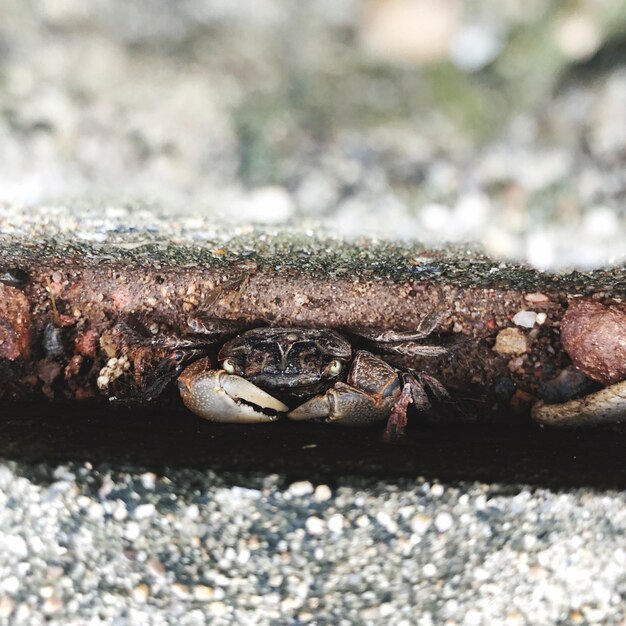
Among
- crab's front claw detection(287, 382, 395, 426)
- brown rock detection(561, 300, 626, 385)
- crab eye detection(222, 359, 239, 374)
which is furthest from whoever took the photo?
crab eye detection(222, 359, 239, 374)

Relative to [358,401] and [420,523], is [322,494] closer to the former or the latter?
[420,523]

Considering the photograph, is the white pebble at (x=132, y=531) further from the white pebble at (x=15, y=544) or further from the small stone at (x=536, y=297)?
the small stone at (x=536, y=297)

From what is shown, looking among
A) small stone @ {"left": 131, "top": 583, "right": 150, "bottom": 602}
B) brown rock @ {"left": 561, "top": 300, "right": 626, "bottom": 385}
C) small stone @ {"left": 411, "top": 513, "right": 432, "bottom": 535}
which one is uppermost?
brown rock @ {"left": 561, "top": 300, "right": 626, "bottom": 385}

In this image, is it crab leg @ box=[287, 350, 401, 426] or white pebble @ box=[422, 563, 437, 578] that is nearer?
white pebble @ box=[422, 563, 437, 578]

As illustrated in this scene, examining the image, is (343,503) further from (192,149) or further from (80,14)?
(80,14)

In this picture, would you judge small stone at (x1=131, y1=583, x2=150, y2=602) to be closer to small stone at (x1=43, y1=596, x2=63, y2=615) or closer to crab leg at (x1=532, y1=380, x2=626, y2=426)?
small stone at (x1=43, y1=596, x2=63, y2=615)

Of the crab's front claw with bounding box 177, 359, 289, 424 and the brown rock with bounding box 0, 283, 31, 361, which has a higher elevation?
the brown rock with bounding box 0, 283, 31, 361

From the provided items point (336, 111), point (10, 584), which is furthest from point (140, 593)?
point (336, 111)

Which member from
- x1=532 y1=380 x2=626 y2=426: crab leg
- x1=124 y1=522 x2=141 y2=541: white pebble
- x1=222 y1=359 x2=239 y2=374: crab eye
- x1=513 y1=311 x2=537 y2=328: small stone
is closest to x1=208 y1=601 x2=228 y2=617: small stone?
x1=124 y1=522 x2=141 y2=541: white pebble
